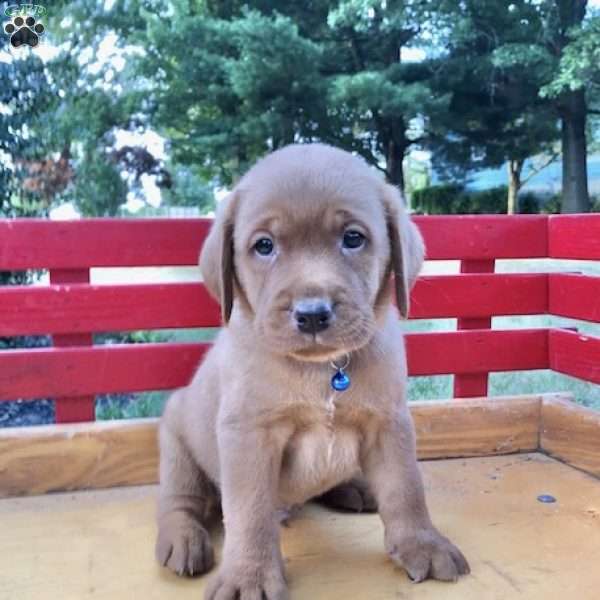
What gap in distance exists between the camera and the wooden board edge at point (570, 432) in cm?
293

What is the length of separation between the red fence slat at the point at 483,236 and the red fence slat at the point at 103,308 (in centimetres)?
99

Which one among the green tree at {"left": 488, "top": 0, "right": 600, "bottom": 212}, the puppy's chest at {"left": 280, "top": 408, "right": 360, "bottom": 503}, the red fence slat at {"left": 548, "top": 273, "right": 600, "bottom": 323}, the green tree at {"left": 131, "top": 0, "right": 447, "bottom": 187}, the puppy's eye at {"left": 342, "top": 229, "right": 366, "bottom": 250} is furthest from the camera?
the green tree at {"left": 488, "top": 0, "right": 600, "bottom": 212}

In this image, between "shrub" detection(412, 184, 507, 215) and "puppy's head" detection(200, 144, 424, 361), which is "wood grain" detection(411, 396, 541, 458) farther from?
"shrub" detection(412, 184, 507, 215)

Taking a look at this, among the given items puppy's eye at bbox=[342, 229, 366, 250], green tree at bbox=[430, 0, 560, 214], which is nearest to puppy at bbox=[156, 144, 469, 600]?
puppy's eye at bbox=[342, 229, 366, 250]

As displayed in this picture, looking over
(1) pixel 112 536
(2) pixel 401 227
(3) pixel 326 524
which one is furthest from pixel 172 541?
(2) pixel 401 227

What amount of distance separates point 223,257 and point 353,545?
3.24 feet

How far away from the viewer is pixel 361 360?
6.90ft

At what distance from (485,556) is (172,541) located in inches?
36.6

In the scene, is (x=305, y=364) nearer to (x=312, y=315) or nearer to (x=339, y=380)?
(x=339, y=380)

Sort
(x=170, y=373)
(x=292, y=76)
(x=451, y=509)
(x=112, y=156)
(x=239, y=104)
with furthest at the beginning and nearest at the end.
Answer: (x=239, y=104), (x=292, y=76), (x=112, y=156), (x=170, y=373), (x=451, y=509)

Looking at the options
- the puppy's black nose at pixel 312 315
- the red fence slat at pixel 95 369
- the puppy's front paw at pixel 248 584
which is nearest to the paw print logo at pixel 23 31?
the red fence slat at pixel 95 369

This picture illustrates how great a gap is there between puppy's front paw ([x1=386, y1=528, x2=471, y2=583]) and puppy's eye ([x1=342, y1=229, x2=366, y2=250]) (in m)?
0.83

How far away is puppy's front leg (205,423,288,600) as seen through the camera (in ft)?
6.20

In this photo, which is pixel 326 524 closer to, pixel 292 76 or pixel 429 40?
pixel 292 76
